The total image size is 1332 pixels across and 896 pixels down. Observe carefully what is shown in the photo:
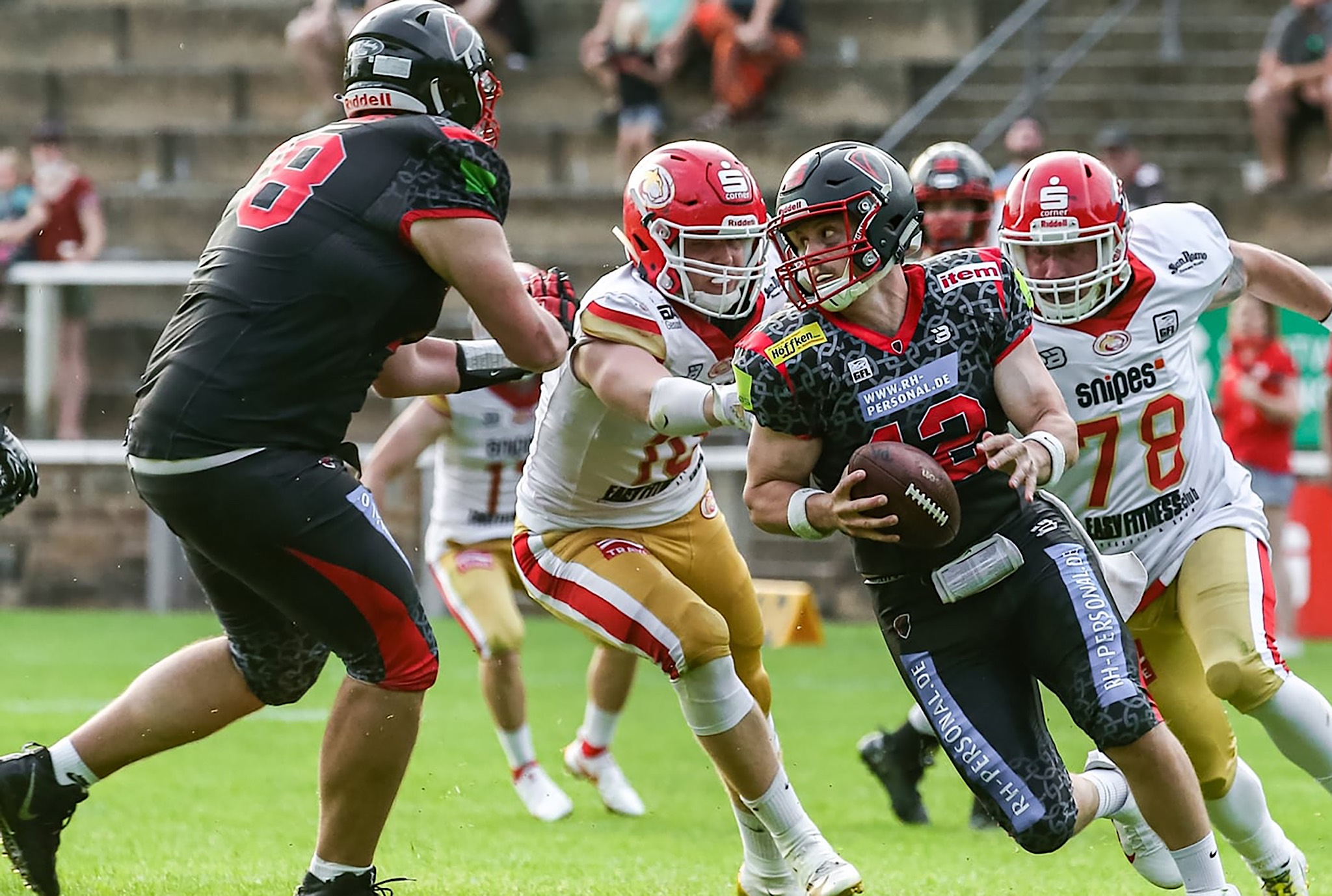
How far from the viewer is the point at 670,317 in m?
5.53

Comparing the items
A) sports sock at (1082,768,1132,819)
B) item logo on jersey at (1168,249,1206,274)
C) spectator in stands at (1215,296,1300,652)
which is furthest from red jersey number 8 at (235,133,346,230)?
spectator in stands at (1215,296,1300,652)

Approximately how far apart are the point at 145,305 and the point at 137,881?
1009 centimetres

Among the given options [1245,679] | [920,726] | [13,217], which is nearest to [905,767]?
[920,726]

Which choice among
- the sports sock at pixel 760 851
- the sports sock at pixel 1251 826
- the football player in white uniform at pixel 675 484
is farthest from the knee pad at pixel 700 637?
the sports sock at pixel 1251 826

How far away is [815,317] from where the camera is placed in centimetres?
490

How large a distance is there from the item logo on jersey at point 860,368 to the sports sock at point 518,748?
330 centimetres

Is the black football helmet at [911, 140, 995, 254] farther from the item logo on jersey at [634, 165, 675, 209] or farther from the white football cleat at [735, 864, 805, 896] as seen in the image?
the white football cleat at [735, 864, 805, 896]

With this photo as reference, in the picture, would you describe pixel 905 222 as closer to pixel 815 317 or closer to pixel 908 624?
pixel 815 317

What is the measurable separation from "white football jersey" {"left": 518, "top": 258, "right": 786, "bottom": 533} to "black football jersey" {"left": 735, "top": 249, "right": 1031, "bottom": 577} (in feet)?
2.18

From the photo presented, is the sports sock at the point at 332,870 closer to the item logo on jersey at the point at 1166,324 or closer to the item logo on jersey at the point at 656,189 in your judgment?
the item logo on jersey at the point at 656,189

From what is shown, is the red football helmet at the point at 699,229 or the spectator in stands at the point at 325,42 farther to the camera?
the spectator in stands at the point at 325,42

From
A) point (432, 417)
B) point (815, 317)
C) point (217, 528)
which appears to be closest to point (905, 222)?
point (815, 317)

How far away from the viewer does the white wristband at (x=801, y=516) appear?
4746mm

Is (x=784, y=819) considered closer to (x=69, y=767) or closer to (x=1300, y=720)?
(x=1300, y=720)
